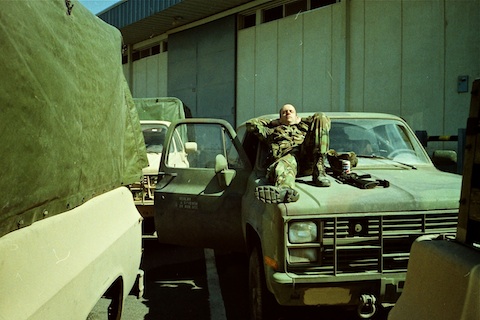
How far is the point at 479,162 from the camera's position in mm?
1707

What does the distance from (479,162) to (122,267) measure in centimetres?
220

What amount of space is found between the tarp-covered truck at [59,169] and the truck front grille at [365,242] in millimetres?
1323

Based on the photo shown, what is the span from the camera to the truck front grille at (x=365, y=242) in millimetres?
3459

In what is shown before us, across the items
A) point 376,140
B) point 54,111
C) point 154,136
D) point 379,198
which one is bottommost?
point 379,198

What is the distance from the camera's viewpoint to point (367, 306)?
11.1 feet

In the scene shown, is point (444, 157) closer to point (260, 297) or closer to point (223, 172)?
point (223, 172)

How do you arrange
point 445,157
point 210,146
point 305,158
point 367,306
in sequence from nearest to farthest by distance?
point 367,306, point 305,158, point 445,157, point 210,146

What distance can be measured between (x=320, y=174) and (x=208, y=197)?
1279 millimetres

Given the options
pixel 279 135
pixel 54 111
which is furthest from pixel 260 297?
pixel 54 111

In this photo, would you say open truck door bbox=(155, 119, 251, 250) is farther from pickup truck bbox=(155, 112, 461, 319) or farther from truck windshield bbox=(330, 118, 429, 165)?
truck windshield bbox=(330, 118, 429, 165)

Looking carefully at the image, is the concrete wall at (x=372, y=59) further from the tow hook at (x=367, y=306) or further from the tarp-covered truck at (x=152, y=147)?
the tow hook at (x=367, y=306)

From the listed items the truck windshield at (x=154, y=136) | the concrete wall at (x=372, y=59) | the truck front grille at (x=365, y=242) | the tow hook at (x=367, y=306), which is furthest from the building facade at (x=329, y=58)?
the tow hook at (x=367, y=306)

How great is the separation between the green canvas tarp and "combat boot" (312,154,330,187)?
5.15ft

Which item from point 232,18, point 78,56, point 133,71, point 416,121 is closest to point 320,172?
point 78,56
